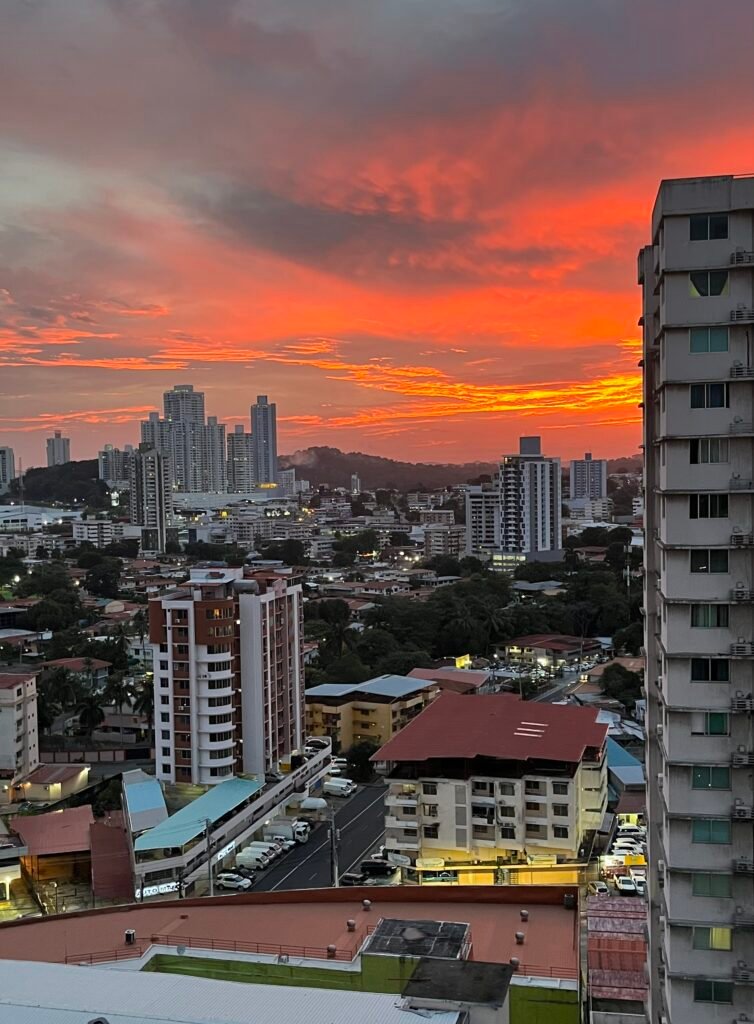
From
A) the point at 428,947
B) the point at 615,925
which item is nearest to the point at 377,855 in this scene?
the point at 615,925

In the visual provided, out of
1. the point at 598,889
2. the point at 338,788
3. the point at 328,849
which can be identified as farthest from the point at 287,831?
the point at 598,889

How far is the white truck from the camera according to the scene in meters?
13.0

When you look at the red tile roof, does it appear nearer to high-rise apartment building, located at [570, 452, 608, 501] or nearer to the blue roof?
the blue roof

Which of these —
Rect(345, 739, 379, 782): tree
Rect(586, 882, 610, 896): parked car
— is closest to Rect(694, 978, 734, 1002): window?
Rect(586, 882, 610, 896): parked car

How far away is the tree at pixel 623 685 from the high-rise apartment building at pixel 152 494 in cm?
3714

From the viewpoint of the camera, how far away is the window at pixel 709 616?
196 inches

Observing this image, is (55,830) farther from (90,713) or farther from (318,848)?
(90,713)

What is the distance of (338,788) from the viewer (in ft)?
49.0

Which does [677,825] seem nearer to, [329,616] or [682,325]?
[682,325]

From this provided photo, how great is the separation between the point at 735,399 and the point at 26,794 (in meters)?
13.3

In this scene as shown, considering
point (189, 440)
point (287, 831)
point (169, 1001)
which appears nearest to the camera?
point (169, 1001)

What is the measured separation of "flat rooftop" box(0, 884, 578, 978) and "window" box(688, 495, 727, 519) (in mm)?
3617

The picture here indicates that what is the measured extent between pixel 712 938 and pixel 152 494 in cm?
5221

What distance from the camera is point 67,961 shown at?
7.00 m
